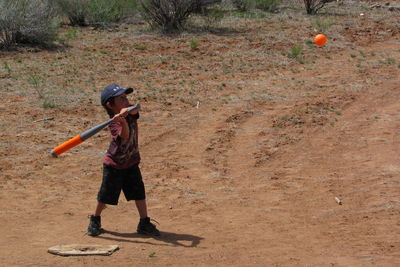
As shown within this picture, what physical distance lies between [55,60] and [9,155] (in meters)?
5.14

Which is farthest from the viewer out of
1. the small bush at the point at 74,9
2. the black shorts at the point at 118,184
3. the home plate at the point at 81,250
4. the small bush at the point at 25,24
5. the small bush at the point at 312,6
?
the small bush at the point at 312,6

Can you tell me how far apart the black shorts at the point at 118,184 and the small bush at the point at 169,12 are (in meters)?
10.7

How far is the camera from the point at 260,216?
237 inches

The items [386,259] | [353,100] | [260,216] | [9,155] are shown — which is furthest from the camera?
[353,100]

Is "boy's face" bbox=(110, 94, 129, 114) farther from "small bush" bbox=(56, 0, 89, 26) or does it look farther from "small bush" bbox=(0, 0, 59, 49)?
"small bush" bbox=(56, 0, 89, 26)

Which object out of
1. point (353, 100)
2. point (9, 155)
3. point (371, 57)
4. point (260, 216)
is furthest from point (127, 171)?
point (371, 57)

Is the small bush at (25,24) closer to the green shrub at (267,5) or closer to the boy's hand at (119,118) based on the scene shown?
the green shrub at (267,5)

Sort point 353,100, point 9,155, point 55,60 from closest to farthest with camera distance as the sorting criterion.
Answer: point 9,155, point 353,100, point 55,60

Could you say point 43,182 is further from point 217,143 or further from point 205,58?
point 205,58

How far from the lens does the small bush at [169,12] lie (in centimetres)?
1603

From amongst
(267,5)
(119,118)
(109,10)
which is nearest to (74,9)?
(109,10)

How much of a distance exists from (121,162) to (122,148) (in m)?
0.12

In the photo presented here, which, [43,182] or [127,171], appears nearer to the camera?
[127,171]

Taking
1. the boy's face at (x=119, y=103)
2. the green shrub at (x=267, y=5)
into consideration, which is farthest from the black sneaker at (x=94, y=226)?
the green shrub at (x=267, y=5)
